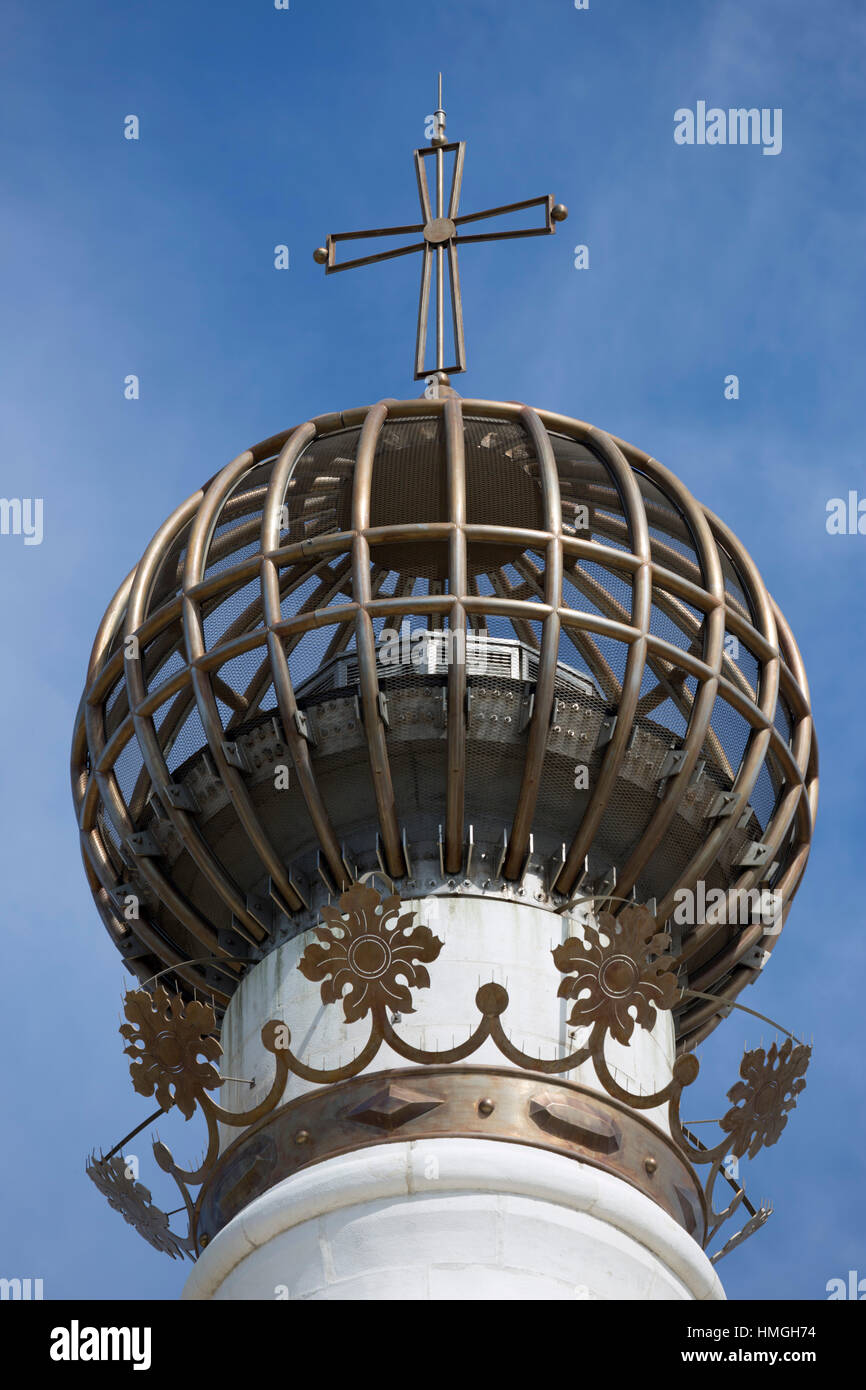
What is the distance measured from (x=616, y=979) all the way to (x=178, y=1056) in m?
4.31

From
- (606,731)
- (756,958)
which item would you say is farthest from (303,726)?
(756,958)

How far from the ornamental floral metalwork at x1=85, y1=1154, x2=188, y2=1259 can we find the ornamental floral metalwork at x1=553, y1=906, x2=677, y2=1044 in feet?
17.1

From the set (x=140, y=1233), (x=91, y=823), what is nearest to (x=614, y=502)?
(x=91, y=823)

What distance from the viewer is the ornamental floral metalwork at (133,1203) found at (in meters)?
22.5

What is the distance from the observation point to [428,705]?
21.8 meters

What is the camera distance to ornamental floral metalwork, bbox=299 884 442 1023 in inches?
794

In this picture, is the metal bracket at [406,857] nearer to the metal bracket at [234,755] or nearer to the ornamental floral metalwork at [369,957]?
the ornamental floral metalwork at [369,957]

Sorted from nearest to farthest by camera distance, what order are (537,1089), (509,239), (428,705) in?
(537,1089) < (428,705) < (509,239)

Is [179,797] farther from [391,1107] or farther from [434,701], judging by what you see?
[391,1107]

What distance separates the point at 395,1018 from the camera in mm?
20484

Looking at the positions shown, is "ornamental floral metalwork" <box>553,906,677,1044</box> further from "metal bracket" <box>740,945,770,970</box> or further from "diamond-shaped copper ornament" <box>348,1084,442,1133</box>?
"metal bracket" <box>740,945,770,970</box>
